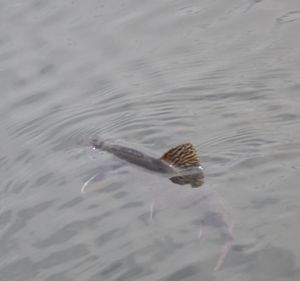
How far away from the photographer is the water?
6.11m

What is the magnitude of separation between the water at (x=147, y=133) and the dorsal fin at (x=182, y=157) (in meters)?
0.17

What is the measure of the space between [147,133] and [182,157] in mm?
1071

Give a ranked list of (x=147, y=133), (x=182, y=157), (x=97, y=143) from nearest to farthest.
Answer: (x=182, y=157), (x=97, y=143), (x=147, y=133)

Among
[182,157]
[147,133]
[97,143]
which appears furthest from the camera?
[147,133]

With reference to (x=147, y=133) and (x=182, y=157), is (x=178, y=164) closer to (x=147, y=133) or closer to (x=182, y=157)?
(x=182, y=157)

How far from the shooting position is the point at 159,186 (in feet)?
22.1

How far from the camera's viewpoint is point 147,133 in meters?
7.75

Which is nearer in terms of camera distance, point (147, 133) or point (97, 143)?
point (97, 143)

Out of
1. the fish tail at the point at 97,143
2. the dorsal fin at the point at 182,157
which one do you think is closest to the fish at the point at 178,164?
the dorsal fin at the point at 182,157

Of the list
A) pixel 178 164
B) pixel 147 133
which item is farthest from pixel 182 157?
pixel 147 133

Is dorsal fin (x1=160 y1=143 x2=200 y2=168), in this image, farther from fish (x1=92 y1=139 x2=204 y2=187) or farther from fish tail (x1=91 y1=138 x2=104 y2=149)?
fish tail (x1=91 y1=138 x2=104 y2=149)

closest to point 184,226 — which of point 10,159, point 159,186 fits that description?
point 159,186

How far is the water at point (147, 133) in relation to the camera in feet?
20.1

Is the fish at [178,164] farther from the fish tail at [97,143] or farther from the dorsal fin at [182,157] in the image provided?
the fish tail at [97,143]
